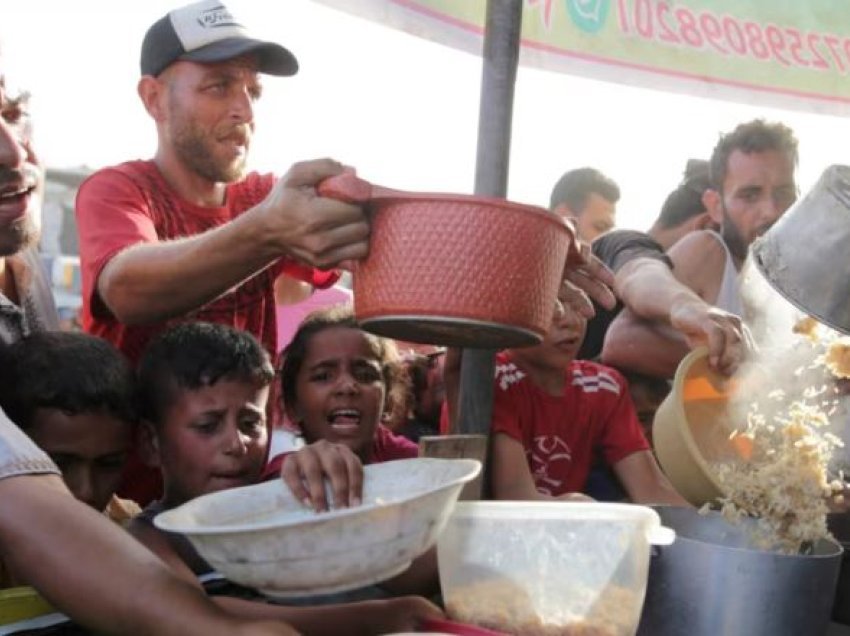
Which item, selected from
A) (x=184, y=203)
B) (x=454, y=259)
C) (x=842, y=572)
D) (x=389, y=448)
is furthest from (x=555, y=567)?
(x=184, y=203)

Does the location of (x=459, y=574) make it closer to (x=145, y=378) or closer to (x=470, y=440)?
(x=470, y=440)

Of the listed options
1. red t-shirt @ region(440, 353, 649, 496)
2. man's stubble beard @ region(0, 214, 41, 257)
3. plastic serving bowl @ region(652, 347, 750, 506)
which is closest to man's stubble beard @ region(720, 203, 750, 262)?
red t-shirt @ region(440, 353, 649, 496)

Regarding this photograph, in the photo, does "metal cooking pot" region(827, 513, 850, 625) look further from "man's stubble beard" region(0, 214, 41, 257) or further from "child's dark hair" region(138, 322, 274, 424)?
"man's stubble beard" region(0, 214, 41, 257)

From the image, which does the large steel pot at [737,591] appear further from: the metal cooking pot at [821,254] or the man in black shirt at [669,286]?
the man in black shirt at [669,286]

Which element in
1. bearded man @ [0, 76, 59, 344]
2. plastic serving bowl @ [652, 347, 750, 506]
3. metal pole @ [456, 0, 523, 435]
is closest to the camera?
metal pole @ [456, 0, 523, 435]

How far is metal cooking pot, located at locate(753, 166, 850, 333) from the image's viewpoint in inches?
66.6

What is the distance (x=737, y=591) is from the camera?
53.8 inches

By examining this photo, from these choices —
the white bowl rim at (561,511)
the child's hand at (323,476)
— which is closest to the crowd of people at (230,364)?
the child's hand at (323,476)

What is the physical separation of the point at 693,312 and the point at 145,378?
1098mm

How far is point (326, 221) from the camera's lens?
1394 millimetres

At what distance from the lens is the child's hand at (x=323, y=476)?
1340 millimetres

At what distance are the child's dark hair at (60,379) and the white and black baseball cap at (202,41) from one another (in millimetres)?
758

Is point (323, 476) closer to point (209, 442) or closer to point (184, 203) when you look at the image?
point (209, 442)

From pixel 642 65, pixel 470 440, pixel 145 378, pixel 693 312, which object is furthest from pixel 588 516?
pixel 642 65
